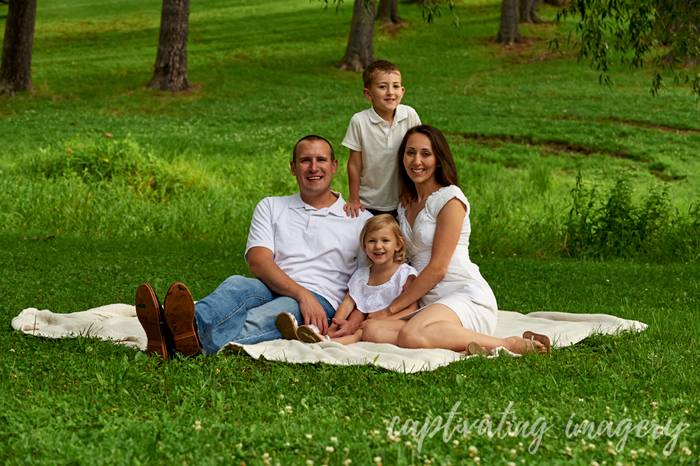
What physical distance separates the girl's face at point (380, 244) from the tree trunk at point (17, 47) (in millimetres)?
19323

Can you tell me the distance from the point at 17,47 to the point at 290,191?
44.2ft

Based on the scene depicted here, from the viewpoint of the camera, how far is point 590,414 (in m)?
3.17

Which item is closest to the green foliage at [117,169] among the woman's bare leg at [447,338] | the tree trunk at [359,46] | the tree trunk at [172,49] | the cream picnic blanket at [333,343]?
the cream picnic blanket at [333,343]

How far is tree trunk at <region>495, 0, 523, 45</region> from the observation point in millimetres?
29391

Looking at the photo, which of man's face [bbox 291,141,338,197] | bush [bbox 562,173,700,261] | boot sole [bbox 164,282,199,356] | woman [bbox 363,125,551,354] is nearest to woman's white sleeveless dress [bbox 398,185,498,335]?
woman [bbox 363,125,551,354]

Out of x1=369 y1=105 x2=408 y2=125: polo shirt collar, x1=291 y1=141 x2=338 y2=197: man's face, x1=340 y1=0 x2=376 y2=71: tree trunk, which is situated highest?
x1=340 y1=0 x2=376 y2=71: tree trunk

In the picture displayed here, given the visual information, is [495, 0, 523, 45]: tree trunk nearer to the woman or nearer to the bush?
the bush

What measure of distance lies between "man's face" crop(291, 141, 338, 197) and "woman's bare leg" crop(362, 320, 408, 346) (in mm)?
1105

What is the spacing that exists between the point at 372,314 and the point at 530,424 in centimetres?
190

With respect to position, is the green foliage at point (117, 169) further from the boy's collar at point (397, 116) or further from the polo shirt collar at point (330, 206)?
the boy's collar at point (397, 116)

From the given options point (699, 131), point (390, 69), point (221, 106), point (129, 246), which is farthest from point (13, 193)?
point (699, 131)

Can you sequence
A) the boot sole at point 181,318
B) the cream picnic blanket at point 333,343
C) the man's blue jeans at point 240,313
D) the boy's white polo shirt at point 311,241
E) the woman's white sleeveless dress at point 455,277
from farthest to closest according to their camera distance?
1. the boy's white polo shirt at point 311,241
2. the woman's white sleeveless dress at point 455,277
3. the man's blue jeans at point 240,313
4. the cream picnic blanket at point 333,343
5. the boot sole at point 181,318

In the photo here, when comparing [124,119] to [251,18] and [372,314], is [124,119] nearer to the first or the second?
[372,314]

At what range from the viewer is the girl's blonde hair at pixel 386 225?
4672mm
